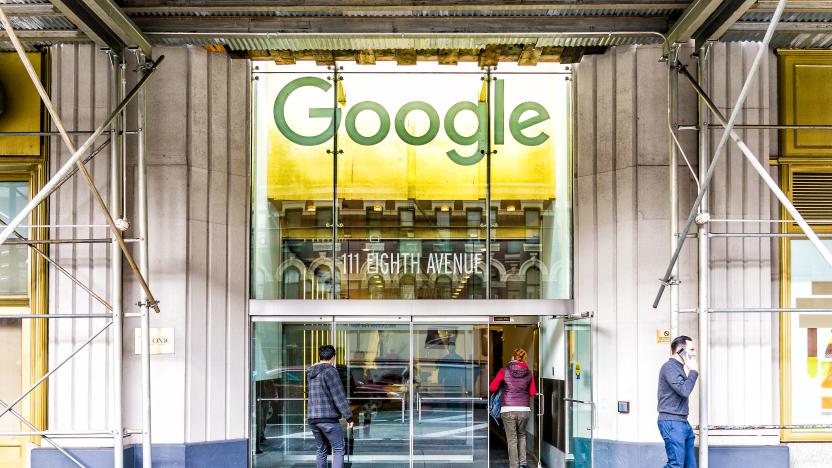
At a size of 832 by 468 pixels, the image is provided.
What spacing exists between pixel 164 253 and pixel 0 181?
7.21 ft

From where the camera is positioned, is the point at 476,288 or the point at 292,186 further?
the point at 292,186

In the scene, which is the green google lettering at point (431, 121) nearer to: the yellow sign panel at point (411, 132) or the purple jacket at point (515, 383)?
the yellow sign panel at point (411, 132)

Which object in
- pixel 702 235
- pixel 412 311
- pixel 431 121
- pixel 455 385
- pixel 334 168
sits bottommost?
pixel 455 385

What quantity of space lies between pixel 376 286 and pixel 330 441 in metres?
2.43

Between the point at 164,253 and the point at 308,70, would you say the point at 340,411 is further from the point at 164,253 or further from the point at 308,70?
the point at 308,70

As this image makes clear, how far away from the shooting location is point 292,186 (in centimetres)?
1107

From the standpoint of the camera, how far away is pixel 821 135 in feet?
32.7

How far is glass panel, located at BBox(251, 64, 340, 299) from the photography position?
10.9 metres

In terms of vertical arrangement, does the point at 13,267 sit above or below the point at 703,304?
above

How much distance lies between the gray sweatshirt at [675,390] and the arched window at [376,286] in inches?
152

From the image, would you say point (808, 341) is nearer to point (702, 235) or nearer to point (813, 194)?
point (813, 194)

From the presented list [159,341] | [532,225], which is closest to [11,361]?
[159,341]

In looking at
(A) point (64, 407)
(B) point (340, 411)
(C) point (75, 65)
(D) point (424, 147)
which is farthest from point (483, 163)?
(A) point (64, 407)

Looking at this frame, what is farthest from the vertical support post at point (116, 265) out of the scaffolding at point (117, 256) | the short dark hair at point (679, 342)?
the short dark hair at point (679, 342)
